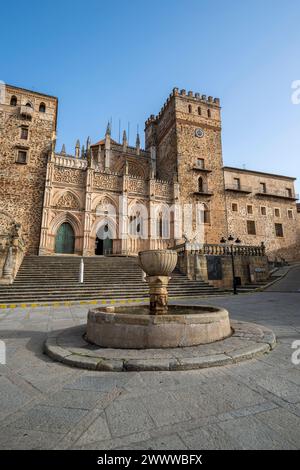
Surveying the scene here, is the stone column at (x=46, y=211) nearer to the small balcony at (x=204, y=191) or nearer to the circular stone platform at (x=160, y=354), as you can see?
the small balcony at (x=204, y=191)

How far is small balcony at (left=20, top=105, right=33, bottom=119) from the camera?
2373 centimetres

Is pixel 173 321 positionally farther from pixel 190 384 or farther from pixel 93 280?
pixel 93 280

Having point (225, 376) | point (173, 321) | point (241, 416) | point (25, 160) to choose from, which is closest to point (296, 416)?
point (241, 416)

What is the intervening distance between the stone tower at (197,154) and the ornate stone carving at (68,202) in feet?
36.8

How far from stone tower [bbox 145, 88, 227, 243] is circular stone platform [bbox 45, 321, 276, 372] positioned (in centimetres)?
2368

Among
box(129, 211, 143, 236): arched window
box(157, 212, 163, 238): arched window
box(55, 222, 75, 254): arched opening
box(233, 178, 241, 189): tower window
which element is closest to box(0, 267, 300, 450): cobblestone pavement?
box(55, 222, 75, 254): arched opening

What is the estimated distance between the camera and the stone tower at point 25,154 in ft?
70.7

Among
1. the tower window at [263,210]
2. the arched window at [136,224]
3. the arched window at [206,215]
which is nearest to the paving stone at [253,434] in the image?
the arched window at [136,224]

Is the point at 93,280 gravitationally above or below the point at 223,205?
below

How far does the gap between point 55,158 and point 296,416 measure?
26403mm

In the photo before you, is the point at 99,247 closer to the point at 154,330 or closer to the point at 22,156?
the point at 22,156

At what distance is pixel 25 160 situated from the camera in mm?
22906

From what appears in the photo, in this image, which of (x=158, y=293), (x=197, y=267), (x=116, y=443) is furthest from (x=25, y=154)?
(x=116, y=443)

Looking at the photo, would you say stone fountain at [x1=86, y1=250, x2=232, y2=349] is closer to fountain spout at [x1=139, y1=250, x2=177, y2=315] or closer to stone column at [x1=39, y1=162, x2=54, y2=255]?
fountain spout at [x1=139, y1=250, x2=177, y2=315]
